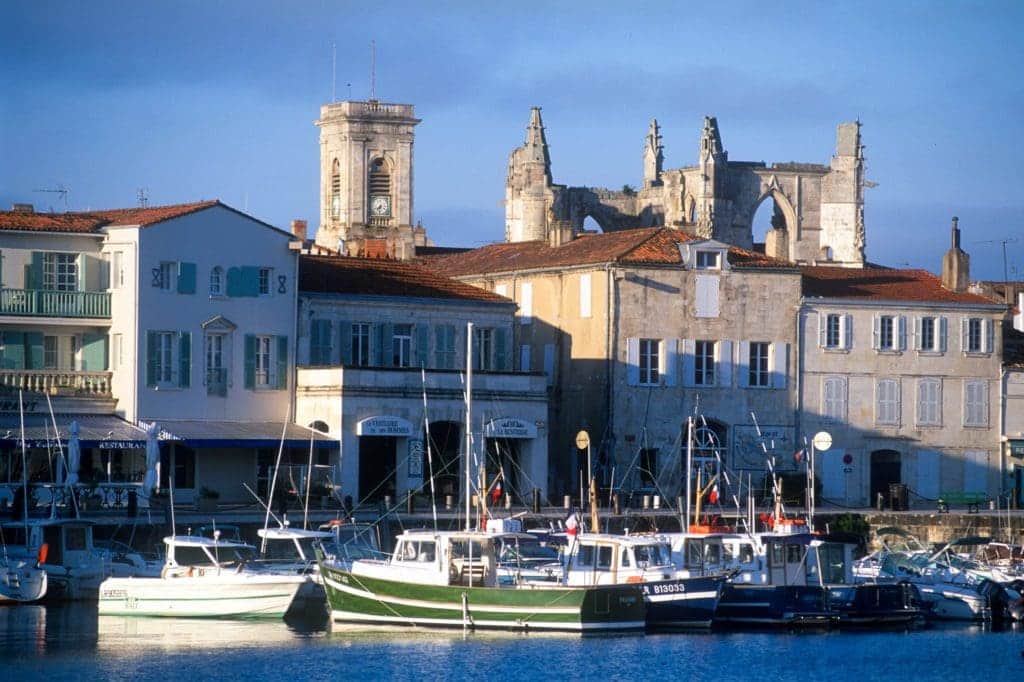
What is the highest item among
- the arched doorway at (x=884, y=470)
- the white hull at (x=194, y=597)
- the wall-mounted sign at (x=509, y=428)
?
the wall-mounted sign at (x=509, y=428)

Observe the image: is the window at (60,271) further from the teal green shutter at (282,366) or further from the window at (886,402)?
the window at (886,402)

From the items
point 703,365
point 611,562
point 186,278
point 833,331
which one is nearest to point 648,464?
point 703,365

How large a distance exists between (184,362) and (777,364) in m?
19.8

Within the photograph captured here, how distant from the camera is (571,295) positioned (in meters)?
77.4

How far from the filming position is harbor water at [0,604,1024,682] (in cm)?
4881

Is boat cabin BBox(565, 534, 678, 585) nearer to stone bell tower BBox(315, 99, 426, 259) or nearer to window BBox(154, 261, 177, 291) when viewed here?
window BBox(154, 261, 177, 291)

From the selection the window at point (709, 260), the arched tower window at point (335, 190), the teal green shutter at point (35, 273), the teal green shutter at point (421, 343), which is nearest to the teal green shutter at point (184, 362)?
the teal green shutter at point (35, 273)

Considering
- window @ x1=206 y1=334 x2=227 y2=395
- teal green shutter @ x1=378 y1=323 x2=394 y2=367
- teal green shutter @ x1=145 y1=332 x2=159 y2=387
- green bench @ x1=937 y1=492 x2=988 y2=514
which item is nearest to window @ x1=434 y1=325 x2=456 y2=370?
teal green shutter @ x1=378 y1=323 x2=394 y2=367

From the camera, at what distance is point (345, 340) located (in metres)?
71.8

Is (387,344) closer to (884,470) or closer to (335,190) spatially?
(884,470)

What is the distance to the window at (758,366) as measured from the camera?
77.6 meters

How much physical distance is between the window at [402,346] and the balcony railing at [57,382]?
29.7 feet

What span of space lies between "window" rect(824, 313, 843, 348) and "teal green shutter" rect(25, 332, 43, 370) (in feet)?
83.4

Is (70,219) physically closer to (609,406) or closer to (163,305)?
(163,305)
